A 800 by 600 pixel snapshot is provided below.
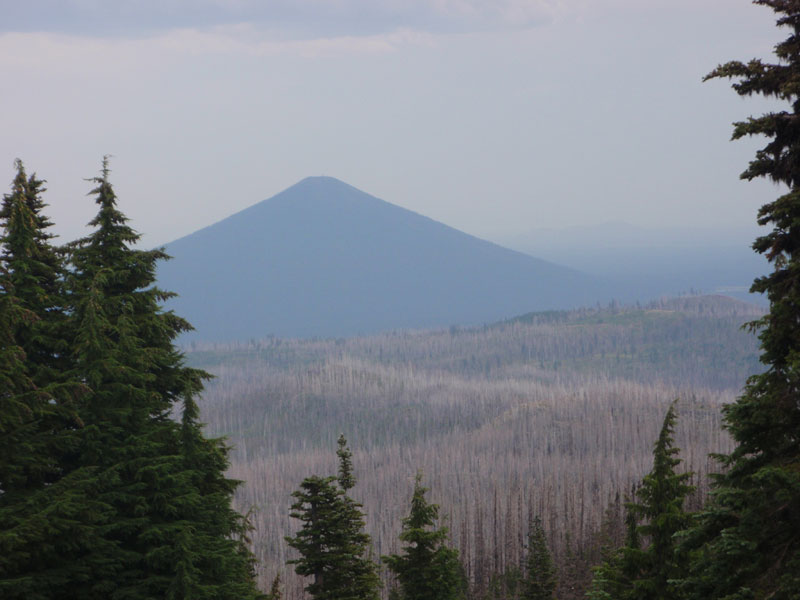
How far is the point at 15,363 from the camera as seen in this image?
19.1 metres

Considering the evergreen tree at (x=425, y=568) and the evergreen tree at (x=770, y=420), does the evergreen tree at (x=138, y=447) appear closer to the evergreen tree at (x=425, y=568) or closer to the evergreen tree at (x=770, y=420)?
the evergreen tree at (x=425, y=568)

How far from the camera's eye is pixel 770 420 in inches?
512

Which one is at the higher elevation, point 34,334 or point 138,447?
point 34,334

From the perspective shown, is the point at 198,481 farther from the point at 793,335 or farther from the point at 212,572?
the point at 793,335

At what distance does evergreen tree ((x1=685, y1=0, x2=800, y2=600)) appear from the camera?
12.5m

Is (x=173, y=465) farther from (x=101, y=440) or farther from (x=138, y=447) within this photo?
(x=101, y=440)

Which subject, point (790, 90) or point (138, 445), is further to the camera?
point (138, 445)

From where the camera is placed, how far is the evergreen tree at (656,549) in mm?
19578

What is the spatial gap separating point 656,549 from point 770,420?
8420 millimetres

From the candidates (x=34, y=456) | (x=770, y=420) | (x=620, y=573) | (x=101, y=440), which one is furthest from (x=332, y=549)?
(x=770, y=420)

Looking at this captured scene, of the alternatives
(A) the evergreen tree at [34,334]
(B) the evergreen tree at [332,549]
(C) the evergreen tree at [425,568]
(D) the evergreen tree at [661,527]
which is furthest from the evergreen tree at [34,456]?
(D) the evergreen tree at [661,527]

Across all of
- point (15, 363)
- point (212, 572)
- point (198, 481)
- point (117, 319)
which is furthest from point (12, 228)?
point (212, 572)

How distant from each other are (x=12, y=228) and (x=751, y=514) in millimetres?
20085

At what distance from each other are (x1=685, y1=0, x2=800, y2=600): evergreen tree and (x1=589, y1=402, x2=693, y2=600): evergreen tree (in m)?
5.82
